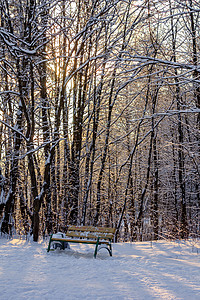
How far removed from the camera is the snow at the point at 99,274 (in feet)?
11.8

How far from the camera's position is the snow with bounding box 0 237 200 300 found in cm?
359

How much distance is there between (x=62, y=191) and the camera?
11.2 m

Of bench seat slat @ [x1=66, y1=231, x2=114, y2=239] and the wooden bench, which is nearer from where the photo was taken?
the wooden bench

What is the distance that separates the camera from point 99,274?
4.62m

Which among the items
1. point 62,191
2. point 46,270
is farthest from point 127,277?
point 62,191

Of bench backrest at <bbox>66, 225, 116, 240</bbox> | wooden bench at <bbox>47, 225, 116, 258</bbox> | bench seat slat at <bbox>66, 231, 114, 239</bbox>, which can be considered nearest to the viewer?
wooden bench at <bbox>47, 225, 116, 258</bbox>

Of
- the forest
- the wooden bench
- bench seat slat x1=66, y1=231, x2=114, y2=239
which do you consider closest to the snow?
the wooden bench

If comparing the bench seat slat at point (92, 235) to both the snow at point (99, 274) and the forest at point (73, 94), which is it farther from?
the forest at point (73, 94)

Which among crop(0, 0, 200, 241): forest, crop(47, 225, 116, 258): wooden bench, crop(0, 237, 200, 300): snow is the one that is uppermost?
crop(0, 0, 200, 241): forest

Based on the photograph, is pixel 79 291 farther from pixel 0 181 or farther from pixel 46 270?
pixel 0 181

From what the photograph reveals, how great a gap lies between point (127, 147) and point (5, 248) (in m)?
10.7

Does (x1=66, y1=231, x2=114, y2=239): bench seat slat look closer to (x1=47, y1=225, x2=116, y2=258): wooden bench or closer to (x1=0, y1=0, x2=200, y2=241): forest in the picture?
(x1=47, y1=225, x2=116, y2=258): wooden bench

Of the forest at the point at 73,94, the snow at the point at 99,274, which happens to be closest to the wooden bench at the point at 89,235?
the snow at the point at 99,274

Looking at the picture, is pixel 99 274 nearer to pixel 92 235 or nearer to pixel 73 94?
pixel 92 235
